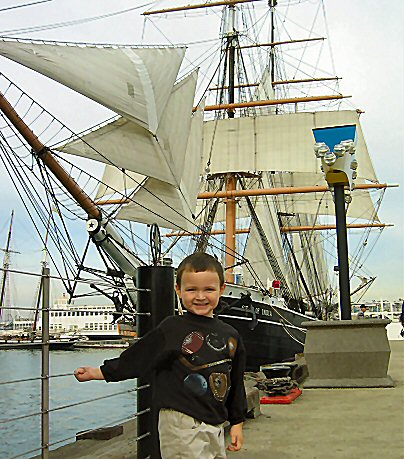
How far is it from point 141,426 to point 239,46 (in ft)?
111

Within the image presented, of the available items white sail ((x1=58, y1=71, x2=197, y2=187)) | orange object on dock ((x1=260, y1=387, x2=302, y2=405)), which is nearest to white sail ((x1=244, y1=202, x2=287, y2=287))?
white sail ((x1=58, y1=71, x2=197, y2=187))

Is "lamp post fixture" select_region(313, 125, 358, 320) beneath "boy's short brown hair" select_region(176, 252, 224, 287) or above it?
above

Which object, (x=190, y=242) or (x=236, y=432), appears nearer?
(x=236, y=432)

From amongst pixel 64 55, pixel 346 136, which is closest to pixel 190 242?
pixel 64 55

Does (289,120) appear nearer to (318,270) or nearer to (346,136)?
A: (318,270)

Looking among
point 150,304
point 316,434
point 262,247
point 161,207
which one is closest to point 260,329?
point 161,207

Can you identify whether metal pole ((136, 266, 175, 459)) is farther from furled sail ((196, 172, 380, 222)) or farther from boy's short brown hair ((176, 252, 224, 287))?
furled sail ((196, 172, 380, 222))

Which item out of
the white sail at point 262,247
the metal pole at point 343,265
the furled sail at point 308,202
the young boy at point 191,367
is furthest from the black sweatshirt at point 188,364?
the furled sail at point 308,202

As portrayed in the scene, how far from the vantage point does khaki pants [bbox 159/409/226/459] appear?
2602 mm

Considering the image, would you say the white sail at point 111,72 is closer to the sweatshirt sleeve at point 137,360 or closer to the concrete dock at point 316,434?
the concrete dock at point 316,434

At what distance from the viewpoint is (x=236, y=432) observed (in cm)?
281

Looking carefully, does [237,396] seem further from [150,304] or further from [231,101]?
[231,101]

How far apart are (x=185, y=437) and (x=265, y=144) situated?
33.0 metres

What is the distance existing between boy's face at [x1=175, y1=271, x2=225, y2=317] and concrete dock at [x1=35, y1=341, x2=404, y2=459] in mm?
1526
